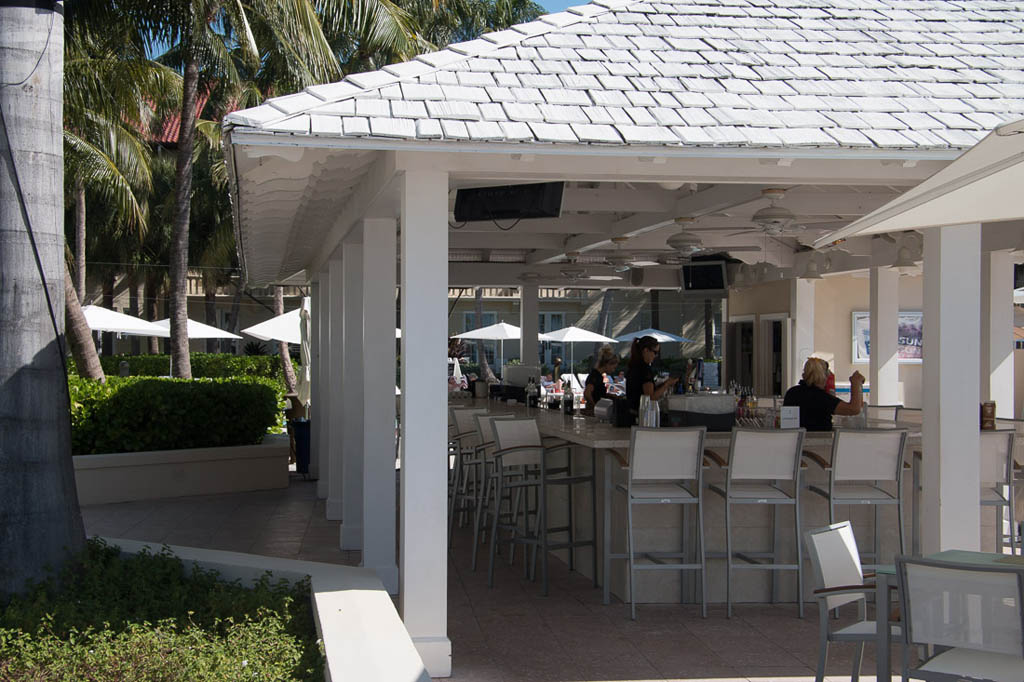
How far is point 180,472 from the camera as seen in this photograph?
472 inches

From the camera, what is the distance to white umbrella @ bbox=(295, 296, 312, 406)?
49.0ft

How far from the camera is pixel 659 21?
20.9 ft

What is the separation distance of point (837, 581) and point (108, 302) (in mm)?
32914

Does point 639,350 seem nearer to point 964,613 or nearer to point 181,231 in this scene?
point 964,613

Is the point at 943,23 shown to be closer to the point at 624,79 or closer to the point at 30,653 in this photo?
the point at 624,79

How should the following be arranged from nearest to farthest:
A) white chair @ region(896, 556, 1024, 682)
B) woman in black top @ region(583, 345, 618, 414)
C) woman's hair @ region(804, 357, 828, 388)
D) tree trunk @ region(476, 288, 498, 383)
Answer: white chair @ region(896, 556, 1024, 682) < woman's hair @ region(804, 357, 828, 388) < woman in black top @ region(583, 345, 618, 414) < tree trunk @ region(476, 288, 498, 383)

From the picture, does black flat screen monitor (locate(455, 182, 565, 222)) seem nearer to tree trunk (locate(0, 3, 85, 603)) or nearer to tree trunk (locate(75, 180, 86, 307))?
tree trunk (locate(0, 3, 85, 603))

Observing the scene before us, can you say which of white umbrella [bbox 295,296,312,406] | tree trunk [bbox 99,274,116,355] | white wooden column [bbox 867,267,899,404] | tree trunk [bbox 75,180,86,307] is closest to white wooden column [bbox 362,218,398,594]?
white umbrella [bbox 295,296,312,406]

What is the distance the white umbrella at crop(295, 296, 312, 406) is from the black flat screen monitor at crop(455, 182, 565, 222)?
8.60 m

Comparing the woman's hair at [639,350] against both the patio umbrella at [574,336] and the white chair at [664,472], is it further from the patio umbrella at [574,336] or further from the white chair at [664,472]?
the patio umbrella at [574,336]

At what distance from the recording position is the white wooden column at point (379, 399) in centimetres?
707

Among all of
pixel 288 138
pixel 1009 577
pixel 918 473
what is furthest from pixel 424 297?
pixel 918 473

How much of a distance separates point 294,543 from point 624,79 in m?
5.44

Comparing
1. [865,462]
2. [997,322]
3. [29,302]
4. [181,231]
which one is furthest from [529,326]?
[29,302]
